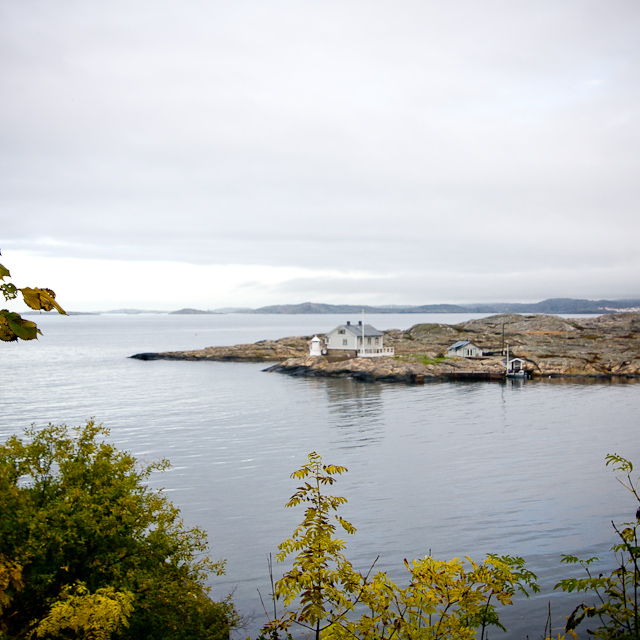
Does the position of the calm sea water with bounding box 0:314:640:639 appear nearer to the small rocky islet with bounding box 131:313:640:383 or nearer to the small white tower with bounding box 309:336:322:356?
the small rocky islet with bounding box 131:313:640:383

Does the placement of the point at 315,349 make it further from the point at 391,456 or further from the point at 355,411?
the point at 391,456

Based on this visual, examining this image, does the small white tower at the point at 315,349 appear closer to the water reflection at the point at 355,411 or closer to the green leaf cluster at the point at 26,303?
the water reflection at the point at 355,411

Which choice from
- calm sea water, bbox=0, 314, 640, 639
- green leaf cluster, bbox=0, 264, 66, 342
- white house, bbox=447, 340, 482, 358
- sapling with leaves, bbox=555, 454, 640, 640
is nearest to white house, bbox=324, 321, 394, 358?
white house, bbox=447, 340, 482, 358

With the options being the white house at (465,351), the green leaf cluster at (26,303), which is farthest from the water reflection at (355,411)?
the green leaf cluster at (26,303)

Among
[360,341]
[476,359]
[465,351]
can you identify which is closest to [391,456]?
[360,341]

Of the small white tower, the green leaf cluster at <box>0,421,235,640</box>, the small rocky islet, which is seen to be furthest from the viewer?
the small white tower

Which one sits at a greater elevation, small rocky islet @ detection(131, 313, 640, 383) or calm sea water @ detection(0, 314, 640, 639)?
small rocky islet @ detection(131, 313, 640, 383)

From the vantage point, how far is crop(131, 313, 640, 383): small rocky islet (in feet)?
259

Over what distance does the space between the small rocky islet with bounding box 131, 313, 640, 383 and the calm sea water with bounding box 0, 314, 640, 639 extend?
6.41 m

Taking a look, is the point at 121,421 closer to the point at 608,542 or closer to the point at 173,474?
the point at 173,474

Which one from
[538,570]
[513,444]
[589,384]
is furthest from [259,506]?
[589,384]

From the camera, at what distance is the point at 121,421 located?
4847cm

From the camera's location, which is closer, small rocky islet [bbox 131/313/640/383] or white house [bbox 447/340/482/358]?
small rocky islet [bbox 131/313/640/383]

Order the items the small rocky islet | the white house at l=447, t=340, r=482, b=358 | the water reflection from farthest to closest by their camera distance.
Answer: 1. the white house at l=447, t=340, r=482, b=358
2. the small rocky islet
3. the water reflection
